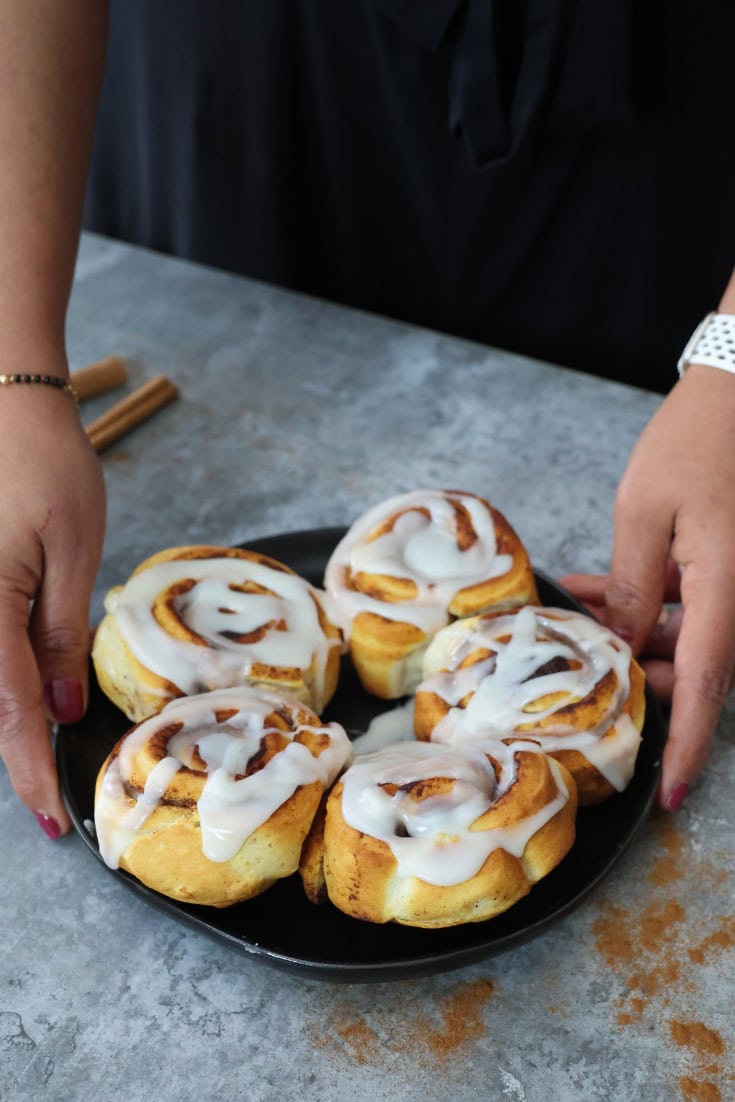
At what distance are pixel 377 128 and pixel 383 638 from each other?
104cm

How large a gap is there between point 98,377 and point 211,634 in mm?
829

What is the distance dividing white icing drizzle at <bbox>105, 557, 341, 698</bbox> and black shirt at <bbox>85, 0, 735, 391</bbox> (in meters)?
0.83

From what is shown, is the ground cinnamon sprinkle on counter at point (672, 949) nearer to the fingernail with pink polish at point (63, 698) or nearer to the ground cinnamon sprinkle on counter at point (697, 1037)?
the ground cinnamon sprinkle on counter at point (697, 1037)

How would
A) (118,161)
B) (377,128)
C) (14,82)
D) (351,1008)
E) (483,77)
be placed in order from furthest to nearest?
(118,161)
(377,128)
(483,77)
(14,82)
(351,1008)

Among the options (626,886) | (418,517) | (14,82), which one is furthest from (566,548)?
(14,82)

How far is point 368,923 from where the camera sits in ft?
3.24

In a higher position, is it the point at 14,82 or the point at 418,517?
the point at 14,82

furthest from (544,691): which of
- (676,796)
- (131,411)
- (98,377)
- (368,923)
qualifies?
(98,377)

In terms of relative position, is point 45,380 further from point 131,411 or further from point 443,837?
point 443,837

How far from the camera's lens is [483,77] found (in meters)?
1.56

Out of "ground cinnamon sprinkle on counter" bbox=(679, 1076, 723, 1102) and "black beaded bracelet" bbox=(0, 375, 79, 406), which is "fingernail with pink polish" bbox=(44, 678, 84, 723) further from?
"ground cinnamon sprinkle on counter" bbox=(679, 1076, 723, 1102)

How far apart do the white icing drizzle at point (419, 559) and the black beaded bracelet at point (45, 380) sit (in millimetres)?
383

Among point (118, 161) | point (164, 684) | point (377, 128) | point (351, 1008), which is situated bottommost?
point (351, 1008)

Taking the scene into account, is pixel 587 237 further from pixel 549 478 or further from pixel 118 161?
pixel 118 161
